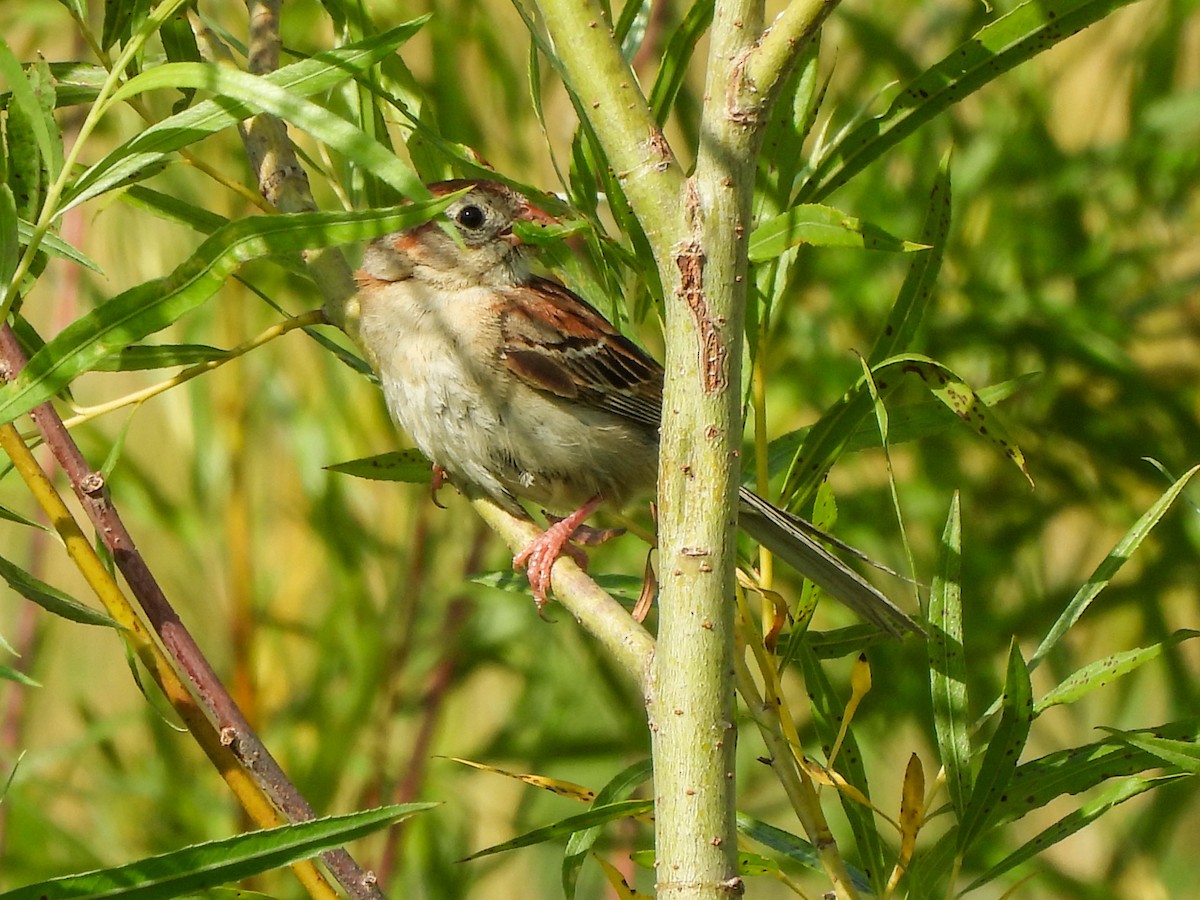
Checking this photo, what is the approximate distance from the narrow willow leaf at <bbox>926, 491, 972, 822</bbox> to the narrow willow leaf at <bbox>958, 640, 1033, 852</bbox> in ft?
0.08

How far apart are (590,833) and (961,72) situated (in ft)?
2.66

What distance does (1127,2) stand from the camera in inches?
48.1

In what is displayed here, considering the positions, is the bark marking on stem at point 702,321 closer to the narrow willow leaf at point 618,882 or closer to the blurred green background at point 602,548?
the narrow willow leaf at point 618,882

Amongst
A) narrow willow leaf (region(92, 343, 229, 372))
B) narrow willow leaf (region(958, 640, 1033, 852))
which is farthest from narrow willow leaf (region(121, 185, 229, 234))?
narrow willow leaf (region(958, 640, 1033, 852))

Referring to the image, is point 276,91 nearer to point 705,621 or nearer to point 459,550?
point 705,621

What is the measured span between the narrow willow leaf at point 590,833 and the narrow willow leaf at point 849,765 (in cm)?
19

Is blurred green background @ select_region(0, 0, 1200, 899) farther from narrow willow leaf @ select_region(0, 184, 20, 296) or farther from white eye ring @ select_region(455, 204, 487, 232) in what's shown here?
narrow willow leaf @ select_region(0, 184, 20, 296)

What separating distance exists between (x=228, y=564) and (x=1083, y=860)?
212cm

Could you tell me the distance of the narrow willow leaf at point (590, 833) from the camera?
141 centimetres

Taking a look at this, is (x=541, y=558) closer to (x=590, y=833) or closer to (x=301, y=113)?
(x=590, y=833)

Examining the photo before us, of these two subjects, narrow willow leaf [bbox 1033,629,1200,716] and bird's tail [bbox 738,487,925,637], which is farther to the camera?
bird's tail [bbox 738,487,925,637]

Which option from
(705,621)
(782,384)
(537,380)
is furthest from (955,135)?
(705,621)

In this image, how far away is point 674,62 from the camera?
153 centimetres

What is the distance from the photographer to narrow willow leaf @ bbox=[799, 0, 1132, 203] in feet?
4.05
